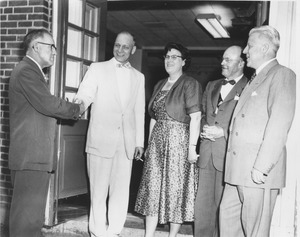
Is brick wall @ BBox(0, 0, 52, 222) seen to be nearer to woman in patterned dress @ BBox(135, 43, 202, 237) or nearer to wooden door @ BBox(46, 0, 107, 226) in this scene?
wooden door @ BBox(46, 0, 107, 226)

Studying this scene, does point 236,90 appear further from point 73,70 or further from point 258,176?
point 73,70

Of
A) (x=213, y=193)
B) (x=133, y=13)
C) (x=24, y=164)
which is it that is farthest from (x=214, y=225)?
(x=133, y=13)

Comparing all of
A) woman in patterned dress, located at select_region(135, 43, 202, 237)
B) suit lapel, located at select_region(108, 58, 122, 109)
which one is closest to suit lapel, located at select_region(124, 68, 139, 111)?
suit lapel, located at select_region(108, 58, 122, 109)

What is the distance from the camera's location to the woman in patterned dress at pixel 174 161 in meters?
3.37

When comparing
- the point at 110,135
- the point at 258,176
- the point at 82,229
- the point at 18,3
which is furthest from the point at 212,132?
the point at 18,3

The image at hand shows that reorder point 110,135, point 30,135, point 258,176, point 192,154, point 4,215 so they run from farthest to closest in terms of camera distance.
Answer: point 4,215 → point 110,135 → point 192,154 → point 30,135 → point 258,176

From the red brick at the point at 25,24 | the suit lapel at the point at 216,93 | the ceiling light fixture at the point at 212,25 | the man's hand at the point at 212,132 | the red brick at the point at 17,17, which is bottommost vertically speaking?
the man's hand at the point at 212,132

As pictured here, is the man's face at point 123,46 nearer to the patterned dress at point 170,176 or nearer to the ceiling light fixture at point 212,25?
the patterned dress at point 170,176

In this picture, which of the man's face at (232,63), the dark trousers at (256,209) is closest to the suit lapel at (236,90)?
the man's face at (232,63)

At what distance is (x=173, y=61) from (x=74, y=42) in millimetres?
1316

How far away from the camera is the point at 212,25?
903 centimetres

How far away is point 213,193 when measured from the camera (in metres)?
3.33

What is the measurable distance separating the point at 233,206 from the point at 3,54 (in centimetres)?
290

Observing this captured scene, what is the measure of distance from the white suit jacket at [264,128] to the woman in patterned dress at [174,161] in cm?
72
